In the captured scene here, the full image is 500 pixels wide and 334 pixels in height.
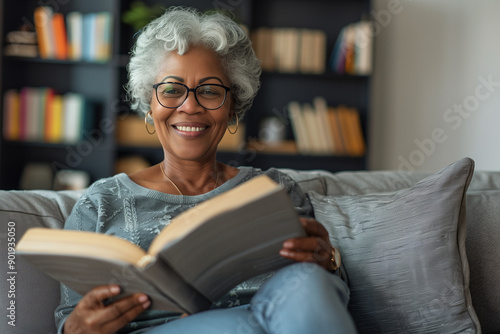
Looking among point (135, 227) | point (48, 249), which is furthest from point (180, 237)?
point (135, 227)

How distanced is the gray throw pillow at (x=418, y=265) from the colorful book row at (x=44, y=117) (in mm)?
2468

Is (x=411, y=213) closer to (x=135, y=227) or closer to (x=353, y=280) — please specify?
(x=353, y=280)

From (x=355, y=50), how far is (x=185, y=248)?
2844 millimetres

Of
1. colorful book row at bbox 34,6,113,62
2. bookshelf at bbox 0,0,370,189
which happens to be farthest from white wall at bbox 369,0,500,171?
colorful book row at bbox 34,6,113,62

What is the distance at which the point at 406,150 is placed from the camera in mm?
3742

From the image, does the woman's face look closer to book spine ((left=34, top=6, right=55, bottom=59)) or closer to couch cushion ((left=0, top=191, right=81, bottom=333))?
couch cushion ((left=0, top=191, right=81, bottom=333))

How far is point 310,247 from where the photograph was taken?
1.06 m

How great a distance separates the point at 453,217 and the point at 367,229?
198 millimetres

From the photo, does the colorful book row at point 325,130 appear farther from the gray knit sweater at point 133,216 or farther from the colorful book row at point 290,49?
the gray knit sweater at point 133,216

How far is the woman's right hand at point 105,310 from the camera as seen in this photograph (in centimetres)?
99

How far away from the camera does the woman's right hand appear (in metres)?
0.99

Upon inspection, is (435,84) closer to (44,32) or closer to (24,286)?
(44,32)

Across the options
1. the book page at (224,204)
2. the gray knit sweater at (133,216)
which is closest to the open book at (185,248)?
the book page at (224,204)

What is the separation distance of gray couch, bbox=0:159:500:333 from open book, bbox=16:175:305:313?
0.39 m
